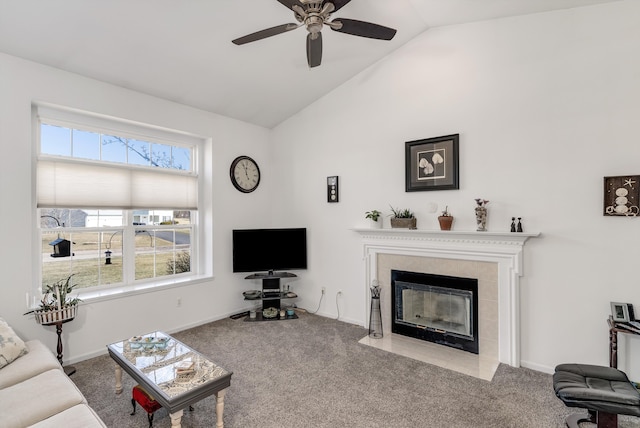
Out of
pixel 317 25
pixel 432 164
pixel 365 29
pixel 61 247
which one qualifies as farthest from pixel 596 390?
pixel 61 247

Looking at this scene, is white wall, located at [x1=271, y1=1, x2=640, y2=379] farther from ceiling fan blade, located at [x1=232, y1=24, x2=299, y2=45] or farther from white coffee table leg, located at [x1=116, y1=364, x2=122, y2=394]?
white coffee table leg, located at [x1=116, y1=364, x2=122, y2=394]

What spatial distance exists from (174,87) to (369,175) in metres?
2.55

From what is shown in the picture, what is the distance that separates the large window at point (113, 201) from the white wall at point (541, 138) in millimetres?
2571

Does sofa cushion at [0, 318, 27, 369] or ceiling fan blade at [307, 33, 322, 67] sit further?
ceiling fan blade at [307, 33, 322, 67]

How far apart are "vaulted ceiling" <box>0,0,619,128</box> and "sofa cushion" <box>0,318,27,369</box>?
2355 mm

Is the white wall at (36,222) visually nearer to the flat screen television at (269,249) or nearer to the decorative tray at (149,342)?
the flat screen television at (269,249)

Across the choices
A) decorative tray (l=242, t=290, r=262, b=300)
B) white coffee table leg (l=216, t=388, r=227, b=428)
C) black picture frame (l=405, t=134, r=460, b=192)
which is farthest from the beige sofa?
black picture frame (l=405, t=134, r=460, b=192)


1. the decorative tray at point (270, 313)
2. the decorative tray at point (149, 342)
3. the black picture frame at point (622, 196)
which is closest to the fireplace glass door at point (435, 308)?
→ the black picture frame at point (622, 196)

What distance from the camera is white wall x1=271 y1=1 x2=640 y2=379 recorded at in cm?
256

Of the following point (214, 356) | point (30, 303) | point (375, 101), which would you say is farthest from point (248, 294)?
point (375, 101)

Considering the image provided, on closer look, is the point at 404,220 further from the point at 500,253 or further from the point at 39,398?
the point at 39,398

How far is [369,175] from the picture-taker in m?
3.99

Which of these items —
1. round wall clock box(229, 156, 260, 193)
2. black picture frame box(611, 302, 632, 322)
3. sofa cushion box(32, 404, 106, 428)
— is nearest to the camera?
sofa cushion box(32, 404, 106, 428)

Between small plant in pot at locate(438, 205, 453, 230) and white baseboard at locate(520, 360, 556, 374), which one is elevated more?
small plant in pot at locate(438, 205, 453, 230)
